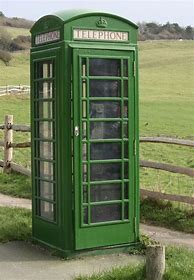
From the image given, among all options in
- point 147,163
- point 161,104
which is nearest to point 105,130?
point 147,163

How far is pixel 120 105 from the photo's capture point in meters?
7.24

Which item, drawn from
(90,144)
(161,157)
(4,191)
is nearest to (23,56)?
(161,157)

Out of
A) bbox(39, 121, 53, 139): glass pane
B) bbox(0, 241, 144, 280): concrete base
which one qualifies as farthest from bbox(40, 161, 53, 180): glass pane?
bbox(0, 241, 144, 280): concrete base

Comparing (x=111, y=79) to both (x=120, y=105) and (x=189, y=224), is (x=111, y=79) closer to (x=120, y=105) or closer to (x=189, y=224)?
(x=120, y=105)

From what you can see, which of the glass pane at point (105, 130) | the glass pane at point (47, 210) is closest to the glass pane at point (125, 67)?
the glass pane at point (105, 130)

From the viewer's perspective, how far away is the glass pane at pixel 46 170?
7398 mm

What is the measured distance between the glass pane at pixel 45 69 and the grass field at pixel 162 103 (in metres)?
4.83

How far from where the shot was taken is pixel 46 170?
296 inches

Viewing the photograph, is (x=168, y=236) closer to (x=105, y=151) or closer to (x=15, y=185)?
(x=105, y=151)

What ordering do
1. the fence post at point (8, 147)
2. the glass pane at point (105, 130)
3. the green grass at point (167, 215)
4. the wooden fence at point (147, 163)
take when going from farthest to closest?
the fence post at point (8, 147)
the wooden fence at point (147, 163)
the green grass at point (167, 215)
the glass pane at point (105, 130)

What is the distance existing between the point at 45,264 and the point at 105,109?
1.85 metres

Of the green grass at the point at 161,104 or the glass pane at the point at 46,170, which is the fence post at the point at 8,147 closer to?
the green grass at the point at 161,104

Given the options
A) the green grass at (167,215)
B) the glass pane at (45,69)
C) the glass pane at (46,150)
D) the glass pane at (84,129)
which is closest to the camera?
the glass pane at (84,129)

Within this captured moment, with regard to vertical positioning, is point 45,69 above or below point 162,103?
above
